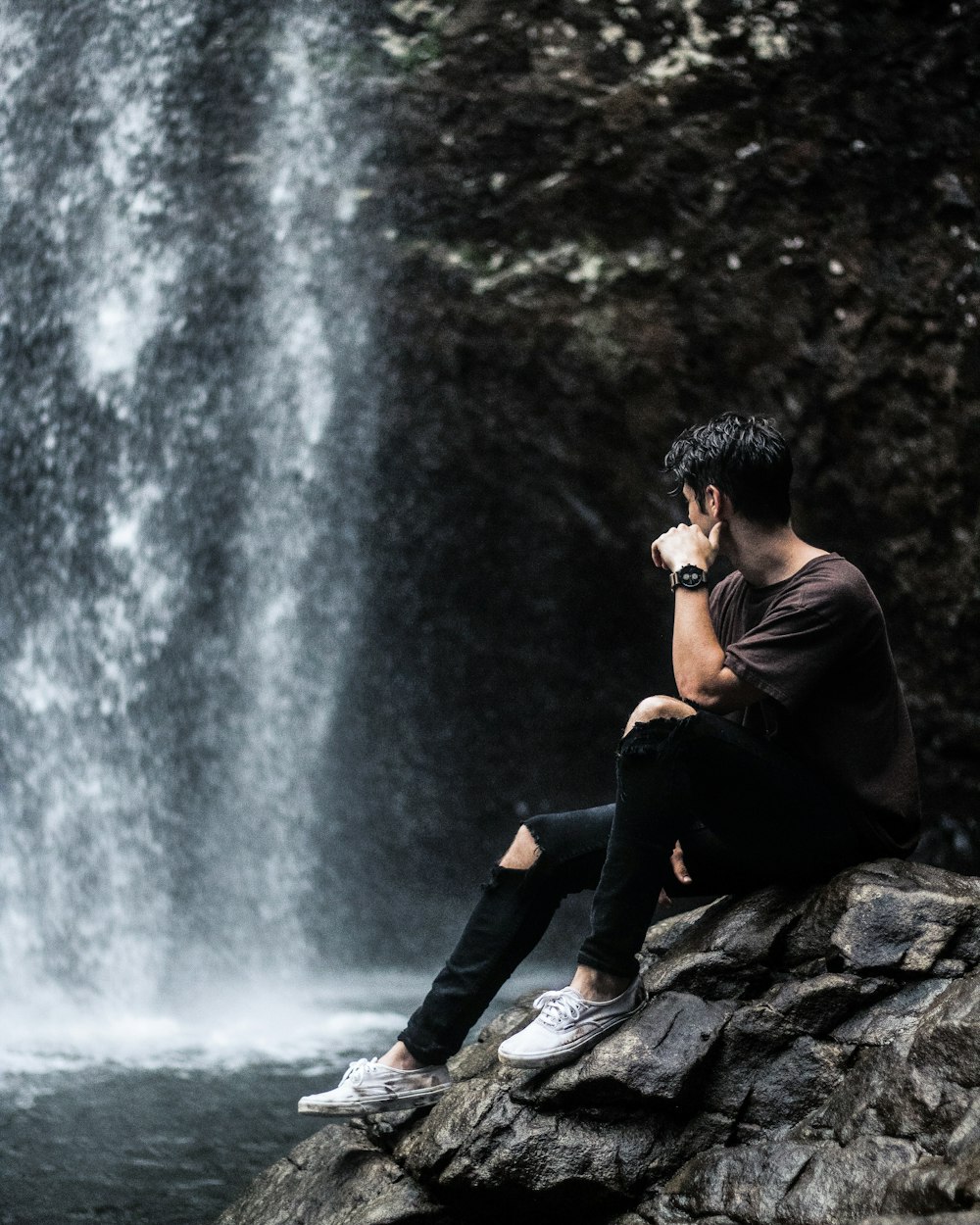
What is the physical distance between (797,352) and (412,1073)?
6084 mm

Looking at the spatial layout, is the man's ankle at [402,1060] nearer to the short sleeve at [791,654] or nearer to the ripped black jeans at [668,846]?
the ripped black jeans at [668,846]

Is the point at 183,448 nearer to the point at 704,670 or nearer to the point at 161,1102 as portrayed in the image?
the point at 161,1102

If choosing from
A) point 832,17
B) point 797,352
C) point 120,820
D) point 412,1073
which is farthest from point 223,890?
point 832,17

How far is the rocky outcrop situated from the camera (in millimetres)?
2719

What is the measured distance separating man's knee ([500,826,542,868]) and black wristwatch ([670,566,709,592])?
0.81 m

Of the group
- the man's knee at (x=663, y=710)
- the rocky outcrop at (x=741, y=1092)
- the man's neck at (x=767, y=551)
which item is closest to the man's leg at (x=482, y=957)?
the rocky outcrop at (x=741, y=1092)

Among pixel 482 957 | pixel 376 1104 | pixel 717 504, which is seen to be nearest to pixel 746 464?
pixel 717 504

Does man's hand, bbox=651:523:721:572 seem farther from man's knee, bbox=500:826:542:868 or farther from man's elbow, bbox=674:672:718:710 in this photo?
man's knee, bbox=500:826:542:868

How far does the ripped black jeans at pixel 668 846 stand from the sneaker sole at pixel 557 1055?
156 mm

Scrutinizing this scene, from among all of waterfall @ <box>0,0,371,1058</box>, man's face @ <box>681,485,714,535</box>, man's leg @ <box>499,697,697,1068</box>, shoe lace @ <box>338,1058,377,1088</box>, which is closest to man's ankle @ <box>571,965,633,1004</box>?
man's leg @ <box>499,697,697,1068</box>

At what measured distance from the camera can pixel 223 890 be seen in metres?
9.30

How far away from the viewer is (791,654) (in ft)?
10.1

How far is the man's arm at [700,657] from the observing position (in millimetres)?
3107

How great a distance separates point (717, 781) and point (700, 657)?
0.31m
